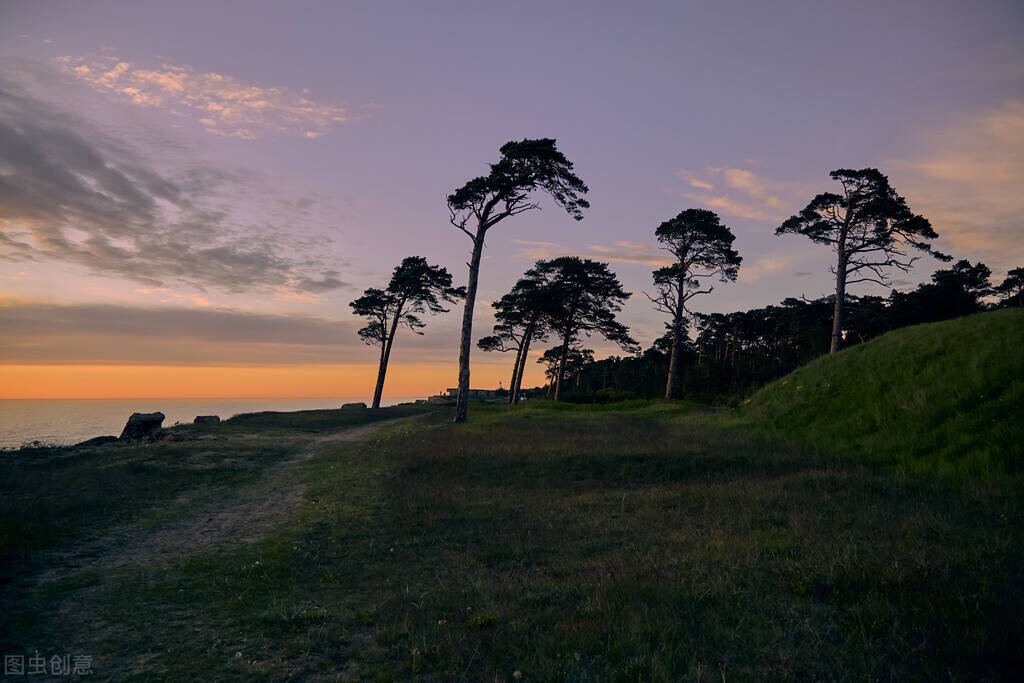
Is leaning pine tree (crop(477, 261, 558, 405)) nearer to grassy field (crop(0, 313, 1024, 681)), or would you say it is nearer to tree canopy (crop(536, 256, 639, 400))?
tree canopy (crop(536, 256, 639, 400))

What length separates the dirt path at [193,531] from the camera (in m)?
9.13

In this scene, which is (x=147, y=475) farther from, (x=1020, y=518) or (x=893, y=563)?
(x=1020, y=518)

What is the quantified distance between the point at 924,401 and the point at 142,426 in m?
34.9

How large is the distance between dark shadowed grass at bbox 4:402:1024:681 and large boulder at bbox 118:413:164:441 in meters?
19.5

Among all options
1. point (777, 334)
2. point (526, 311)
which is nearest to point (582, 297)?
point (526, 311)

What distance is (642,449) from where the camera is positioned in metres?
19.0

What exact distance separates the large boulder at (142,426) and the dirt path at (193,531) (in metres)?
15.0

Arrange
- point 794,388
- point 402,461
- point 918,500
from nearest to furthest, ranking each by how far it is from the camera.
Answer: point 918,500, point 402,461, point 794,388

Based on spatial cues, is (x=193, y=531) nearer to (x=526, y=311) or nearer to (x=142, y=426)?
(x=142, y=426)

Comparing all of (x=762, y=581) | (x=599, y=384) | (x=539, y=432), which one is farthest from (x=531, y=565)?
(x=599, y=384)

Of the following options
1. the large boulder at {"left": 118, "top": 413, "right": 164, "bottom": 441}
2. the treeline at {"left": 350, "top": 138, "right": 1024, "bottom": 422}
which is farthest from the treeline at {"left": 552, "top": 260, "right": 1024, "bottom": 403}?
the large boulder at {"left": 118, "top": 413, "right": 164, "bottom": 441}

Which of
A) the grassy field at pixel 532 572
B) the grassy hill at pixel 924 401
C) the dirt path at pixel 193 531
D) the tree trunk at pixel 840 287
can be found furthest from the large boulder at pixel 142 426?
the tree trunk at pixel 840 287

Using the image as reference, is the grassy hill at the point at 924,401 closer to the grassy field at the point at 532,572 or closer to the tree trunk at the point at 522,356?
the grassy field at the point at 532,572

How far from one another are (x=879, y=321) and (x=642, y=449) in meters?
43.7
